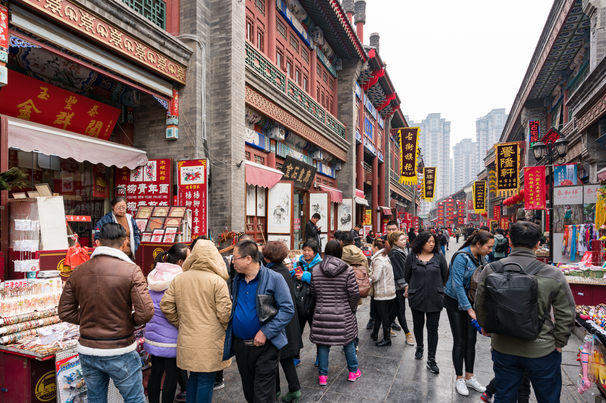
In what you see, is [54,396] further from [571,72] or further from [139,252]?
[571,72]

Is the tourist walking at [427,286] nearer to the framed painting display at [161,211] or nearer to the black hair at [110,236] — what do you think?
the black hair at [110,236]

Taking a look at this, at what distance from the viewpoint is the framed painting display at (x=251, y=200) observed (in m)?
9.82

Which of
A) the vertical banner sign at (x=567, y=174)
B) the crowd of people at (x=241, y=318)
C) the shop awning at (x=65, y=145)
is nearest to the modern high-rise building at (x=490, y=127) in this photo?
the vertical banner sign at (x=567, y=174)

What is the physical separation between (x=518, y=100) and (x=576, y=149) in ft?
40.6

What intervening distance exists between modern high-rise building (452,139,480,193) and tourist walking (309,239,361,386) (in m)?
174

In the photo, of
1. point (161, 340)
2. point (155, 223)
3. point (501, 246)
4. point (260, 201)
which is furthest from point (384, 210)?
point (161, 340)

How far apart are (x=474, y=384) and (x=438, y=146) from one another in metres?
175

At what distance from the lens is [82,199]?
8266mm

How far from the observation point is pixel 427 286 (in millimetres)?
4734

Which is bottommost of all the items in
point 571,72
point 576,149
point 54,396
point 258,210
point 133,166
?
point 54,396

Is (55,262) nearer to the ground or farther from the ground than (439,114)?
nearer to the ground

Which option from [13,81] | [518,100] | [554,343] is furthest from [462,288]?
[518,100]

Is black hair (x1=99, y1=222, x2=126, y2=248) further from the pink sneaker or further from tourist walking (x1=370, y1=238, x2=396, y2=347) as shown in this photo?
tourist walking (x1=370, y1=238, x2=396, y2=347)

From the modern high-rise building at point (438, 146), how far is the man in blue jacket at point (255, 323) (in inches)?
6572
